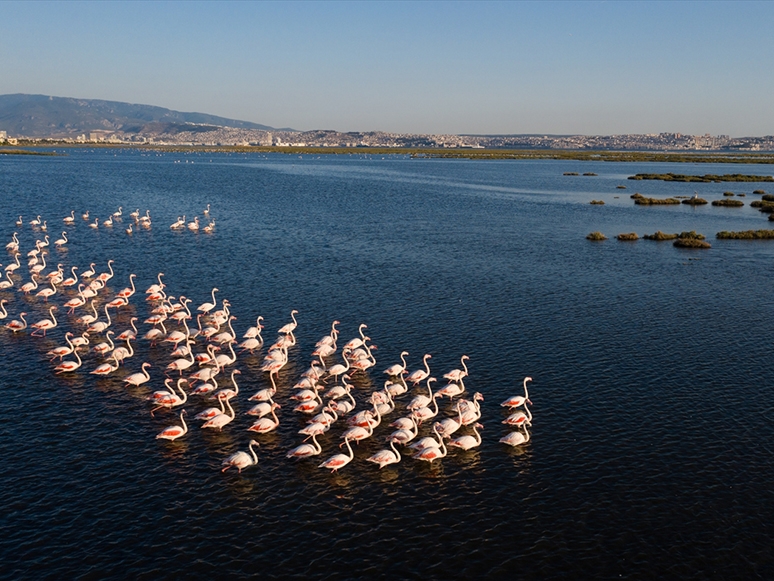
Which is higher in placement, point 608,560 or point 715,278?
point 715,278

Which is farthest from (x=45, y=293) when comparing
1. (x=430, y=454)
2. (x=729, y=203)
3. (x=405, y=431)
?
(x=729, y=203)

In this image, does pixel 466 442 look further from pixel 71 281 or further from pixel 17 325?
pixel 71 281

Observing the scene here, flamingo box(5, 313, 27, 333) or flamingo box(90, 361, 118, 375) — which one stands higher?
flamingo box(5, 313, 27, 333)

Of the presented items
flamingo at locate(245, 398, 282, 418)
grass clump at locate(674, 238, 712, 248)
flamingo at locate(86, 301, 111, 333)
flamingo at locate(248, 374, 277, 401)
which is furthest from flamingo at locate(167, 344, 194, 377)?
grass clump at locate(674, 238, 712, 248)

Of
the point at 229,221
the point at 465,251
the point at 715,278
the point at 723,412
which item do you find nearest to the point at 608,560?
the point at 723,412

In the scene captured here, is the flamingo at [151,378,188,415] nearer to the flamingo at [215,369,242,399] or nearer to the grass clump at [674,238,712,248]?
the flamingo at [215,369,242,399]

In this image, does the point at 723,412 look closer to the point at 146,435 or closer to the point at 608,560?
the point at 608,560

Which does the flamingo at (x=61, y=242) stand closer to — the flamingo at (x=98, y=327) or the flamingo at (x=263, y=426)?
the flamingo at (x=98, y=327)
